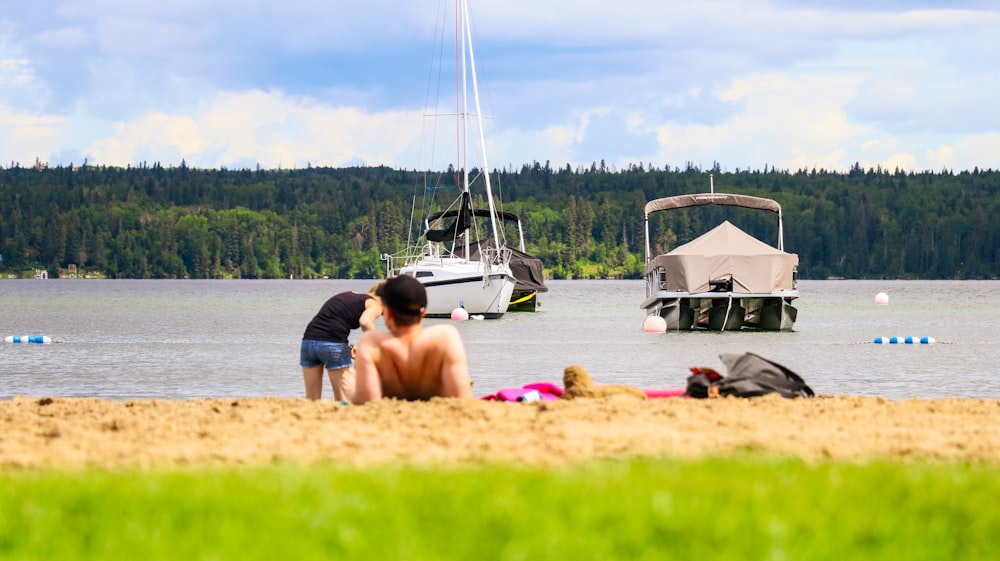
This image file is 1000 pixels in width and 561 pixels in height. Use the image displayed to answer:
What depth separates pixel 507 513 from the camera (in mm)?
6824

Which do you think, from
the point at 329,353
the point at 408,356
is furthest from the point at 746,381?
the point at 329,353

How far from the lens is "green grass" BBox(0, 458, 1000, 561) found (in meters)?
6.31

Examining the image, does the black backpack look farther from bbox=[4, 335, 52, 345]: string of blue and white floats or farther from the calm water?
bbox=[4, 335, 52, 345]: string of blue and white floats

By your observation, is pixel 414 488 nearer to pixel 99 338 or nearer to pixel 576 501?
pixel 576 501

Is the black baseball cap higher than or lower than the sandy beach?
higher

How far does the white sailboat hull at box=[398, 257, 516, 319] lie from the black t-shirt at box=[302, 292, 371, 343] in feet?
131

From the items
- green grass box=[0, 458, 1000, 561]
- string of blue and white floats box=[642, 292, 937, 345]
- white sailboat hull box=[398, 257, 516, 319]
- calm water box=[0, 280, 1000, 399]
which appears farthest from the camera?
white sailboat hull box=[398, 257, 516, 319]

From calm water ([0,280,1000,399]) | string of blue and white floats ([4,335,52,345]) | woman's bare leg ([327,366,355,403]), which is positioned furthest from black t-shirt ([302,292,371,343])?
string of blue and white floats ([4,335,52,345])

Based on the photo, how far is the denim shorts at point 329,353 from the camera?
50.1ft

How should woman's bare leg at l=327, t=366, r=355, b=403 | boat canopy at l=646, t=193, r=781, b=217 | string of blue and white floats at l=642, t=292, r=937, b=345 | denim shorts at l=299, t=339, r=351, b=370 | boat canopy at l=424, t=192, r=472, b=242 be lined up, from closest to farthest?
woman's bare leg at l=327, t=366, r=355, b=403
denim shorts at l=299, t=339, r=351, b=370
string of blue and white floats at l=642, t=292, r=937, b=345
boat canopy at l=646, t=193, r=781, b=217
boat canopy at l=424, t=192, r=472, b=242

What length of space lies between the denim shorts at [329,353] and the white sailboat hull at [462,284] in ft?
131

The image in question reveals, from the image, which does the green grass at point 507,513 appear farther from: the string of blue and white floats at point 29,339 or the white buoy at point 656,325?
the white buoy at point 656,325

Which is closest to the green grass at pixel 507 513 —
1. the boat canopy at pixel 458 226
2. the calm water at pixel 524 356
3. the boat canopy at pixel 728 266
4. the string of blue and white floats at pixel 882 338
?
the calm water at pixel 524 356

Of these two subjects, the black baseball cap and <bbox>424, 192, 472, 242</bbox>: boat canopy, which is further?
<bbox>424, 192, 472, 242</bbox>: boat canopy
